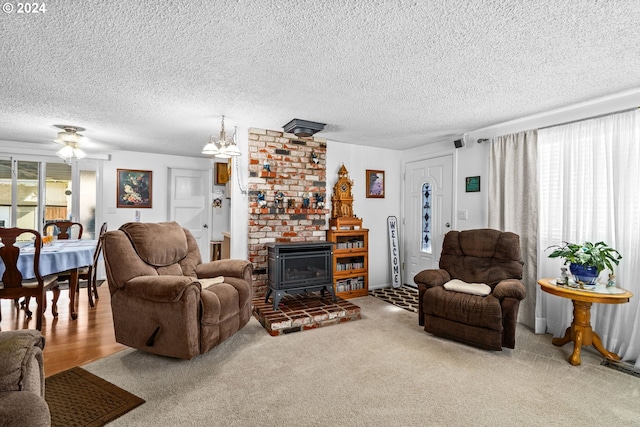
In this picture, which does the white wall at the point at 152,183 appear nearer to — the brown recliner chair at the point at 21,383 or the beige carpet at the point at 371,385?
the beige carpet at the point at 371,385

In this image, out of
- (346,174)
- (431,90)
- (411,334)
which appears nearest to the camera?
(431,90)

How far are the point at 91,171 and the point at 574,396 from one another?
6720 millimetres

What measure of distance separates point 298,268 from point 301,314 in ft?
1.91

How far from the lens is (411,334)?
10.2 ft

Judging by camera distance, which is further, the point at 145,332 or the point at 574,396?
the point at 145,332

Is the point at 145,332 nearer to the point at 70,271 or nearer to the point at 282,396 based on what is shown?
the point at 282,396

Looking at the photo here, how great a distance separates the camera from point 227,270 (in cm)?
318

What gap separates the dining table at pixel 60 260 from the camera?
2951 millimetres

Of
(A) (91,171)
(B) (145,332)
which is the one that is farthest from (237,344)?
(A) (91,171)

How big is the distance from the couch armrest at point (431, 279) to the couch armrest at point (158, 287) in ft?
6.78

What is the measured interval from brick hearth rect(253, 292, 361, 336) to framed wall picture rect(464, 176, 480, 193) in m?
2.09

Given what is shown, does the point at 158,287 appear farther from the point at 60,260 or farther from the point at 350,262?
the point at 350,262

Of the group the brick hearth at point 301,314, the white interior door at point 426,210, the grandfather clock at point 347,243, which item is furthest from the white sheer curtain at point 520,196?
the brick hearth at point 301,314

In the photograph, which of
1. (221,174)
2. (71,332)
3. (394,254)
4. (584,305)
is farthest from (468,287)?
(221,174)
